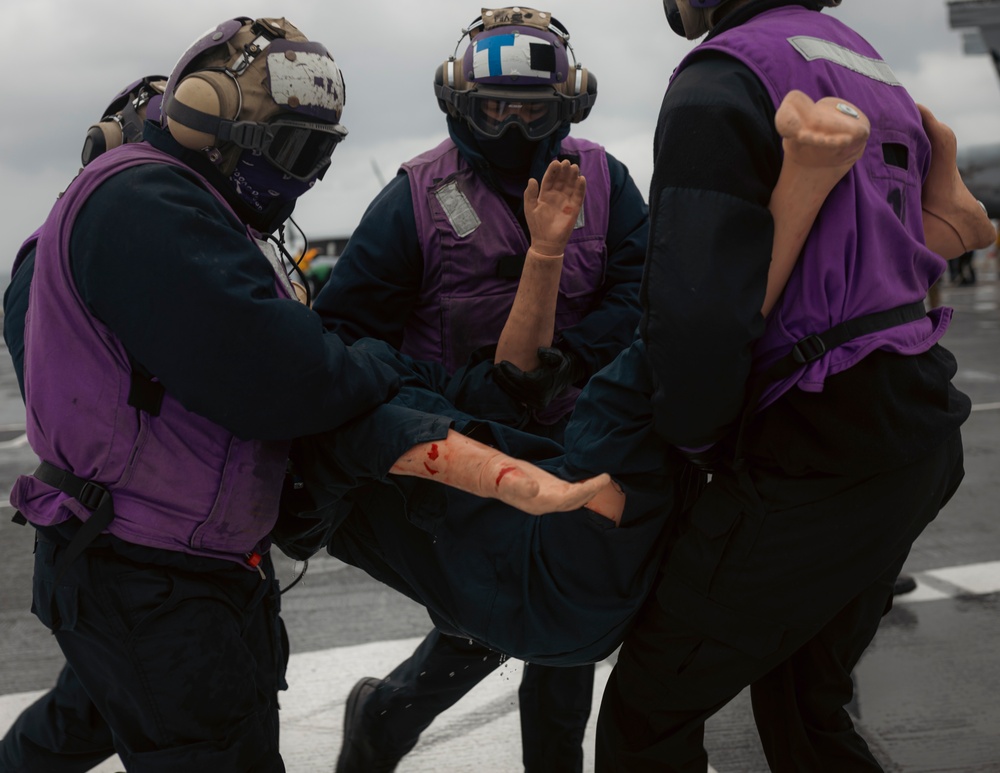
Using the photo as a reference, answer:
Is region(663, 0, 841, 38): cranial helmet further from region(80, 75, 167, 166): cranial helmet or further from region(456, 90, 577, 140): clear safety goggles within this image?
region(80, 75, 167, 166): cranial helmet

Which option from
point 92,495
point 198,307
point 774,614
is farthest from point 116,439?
point 774,614

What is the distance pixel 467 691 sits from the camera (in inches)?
114

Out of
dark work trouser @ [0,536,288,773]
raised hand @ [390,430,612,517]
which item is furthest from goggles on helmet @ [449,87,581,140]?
dark work trouser @ [0,536,288,773]

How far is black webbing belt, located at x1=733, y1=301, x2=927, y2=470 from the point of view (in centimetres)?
174

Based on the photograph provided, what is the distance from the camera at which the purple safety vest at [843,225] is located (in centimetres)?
172

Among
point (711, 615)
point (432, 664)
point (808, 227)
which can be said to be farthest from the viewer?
point (432, 664)

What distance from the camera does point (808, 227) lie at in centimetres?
170

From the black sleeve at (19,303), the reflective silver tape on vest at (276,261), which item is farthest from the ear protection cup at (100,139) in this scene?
the reflective silver tape on vest at (276,261)

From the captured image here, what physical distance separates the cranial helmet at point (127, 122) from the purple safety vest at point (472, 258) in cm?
63

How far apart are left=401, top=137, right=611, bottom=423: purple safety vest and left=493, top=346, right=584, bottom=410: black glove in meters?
0.17

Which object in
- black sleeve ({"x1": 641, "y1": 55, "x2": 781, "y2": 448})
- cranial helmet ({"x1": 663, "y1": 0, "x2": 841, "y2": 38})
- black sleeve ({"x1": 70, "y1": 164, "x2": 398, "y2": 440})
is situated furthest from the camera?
cranial helmet ({"x1": 663, "y1": 0, "x2": 841, "y2": 38})

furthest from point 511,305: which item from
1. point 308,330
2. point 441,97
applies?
point 308,330

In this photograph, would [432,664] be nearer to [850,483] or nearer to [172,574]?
[172,574]

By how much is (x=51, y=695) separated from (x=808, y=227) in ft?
6.34
